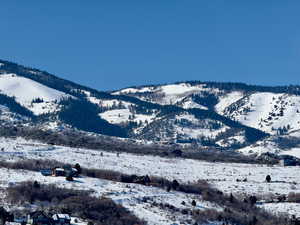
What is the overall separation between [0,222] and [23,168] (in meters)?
40.0

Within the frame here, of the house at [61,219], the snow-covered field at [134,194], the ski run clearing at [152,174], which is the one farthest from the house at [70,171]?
the house at [61,219]

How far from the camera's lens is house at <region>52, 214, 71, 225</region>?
9312 cm

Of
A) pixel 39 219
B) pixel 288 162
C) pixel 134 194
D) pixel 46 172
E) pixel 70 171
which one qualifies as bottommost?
pixel 39 219

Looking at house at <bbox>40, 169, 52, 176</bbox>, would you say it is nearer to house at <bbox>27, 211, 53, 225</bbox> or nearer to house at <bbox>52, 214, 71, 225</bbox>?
house at <bbox>27, 211, 53, 225</bbox>

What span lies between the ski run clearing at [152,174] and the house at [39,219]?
47.3 ft

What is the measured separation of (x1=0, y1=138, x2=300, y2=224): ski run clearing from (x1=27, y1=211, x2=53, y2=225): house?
47.3ft

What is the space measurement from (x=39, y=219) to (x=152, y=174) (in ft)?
177

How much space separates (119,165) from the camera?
153 m

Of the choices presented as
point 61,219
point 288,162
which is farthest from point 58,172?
point 288,162


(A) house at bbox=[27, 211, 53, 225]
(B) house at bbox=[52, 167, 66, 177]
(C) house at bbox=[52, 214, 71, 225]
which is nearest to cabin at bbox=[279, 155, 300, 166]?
(B) house at bbox=[52, 167, 66, 177]

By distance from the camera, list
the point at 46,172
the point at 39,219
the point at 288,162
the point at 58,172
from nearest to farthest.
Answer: the point at 39,219 → the point at 58,172 → the point at 46,172 → the point at 288,162

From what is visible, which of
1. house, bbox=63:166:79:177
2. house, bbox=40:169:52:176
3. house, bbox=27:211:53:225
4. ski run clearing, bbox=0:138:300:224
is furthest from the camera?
house, bbox=40:169:52:176

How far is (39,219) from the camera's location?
9338 centimetres

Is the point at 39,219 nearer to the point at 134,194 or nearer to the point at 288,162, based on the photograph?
the point at 134,194
